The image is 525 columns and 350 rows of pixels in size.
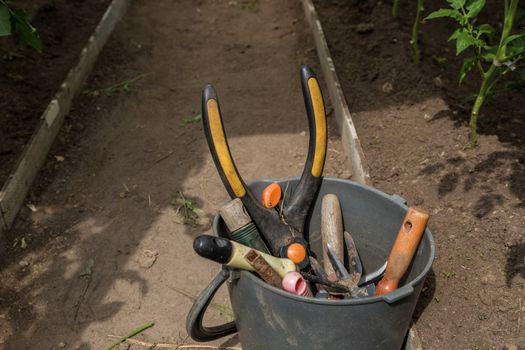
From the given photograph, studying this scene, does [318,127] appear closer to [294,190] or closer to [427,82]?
[294,190]

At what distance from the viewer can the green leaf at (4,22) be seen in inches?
98.7

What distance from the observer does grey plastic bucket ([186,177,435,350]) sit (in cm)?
182

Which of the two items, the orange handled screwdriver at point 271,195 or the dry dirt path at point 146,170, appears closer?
the orange handled screwdriver at point 271,195

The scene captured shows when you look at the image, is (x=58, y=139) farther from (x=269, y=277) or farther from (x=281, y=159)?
(x=269, y=277)

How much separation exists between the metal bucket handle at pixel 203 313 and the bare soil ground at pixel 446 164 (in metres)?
0.80

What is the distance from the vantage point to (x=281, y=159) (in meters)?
3.55

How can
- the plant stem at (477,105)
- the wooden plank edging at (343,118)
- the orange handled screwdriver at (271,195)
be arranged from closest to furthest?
1. the orange handled screwdriver at (271,195)
2. the wooden plank edging at (343,118)
3. the plant stem at (477,105)

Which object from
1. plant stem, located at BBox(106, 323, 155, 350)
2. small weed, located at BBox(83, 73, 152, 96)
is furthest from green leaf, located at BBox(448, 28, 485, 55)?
small weed, located at BBox(83, 73, 152, 96)

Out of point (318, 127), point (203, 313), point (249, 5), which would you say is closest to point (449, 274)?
point (318, 127)

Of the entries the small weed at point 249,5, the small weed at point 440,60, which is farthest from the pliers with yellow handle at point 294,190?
the small weed at point 249,5

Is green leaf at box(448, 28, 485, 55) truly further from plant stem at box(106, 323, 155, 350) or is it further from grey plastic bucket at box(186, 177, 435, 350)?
plant stem at box(106, 323, 155, 350)

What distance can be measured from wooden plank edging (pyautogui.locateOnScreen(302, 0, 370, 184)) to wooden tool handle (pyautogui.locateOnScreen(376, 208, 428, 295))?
932 mm

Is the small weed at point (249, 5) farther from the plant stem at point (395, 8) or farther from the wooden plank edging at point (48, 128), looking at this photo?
the plant stem at point (395, 8)

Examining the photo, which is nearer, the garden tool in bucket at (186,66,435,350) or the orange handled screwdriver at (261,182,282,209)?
the garden tool in bucket at (186,66,435,350)
